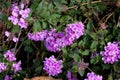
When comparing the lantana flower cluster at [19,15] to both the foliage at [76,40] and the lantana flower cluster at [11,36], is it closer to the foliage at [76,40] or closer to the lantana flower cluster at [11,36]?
the foliage at [76,40]

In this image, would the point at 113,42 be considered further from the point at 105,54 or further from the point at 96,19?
the point at 96,19

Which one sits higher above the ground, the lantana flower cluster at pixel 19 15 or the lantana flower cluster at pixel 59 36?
the lantana flower cluster at pixel 19 15

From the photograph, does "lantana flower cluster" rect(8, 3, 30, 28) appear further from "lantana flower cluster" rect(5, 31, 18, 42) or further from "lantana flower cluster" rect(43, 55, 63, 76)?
"lantana flower cluster" rect(43, 55, 63, 76)

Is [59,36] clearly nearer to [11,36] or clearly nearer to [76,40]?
[76,40]

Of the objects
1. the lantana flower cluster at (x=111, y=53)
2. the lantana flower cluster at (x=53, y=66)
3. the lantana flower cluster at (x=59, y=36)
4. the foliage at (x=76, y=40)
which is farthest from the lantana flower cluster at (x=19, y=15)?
the lantana flower cluster at (x=111, y=53)

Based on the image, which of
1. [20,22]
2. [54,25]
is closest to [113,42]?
[54,25]

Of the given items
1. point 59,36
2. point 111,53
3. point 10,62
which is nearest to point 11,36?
point 10,62

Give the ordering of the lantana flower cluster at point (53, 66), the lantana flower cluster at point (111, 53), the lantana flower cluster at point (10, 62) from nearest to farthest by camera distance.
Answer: the lantana flower cluster at point (111, 53) → the lantana flower cluster at point (53, 66) → the lantana flower cluster at point (10, 62)
